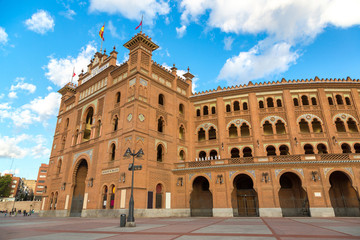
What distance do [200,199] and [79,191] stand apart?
17.1 m

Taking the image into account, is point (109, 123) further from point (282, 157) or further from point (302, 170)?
point (302, 170)

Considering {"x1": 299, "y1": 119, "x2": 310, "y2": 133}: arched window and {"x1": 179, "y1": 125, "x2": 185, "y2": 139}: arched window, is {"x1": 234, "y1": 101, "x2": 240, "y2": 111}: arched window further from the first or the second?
{"x1": 299, "y1": 119, "x2": 310, "y2": 133}: arched window

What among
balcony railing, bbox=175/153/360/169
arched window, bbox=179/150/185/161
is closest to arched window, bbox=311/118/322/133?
balcony railing, bbox=175/153/360/169

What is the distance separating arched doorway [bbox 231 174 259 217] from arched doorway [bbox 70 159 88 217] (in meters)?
20.6

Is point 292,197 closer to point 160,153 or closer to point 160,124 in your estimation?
point 160,153

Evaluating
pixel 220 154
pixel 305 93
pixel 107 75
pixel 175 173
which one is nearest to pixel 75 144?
pixel 107 75

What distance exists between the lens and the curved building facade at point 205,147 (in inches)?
962

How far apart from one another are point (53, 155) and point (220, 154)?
28.5 metres

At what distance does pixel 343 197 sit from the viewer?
25375 millimetres

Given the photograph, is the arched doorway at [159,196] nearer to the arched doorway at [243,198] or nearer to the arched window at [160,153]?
the arched window at [160,153]

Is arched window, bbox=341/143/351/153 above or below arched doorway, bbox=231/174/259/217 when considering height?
above

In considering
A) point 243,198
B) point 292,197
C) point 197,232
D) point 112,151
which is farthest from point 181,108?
point 197,232

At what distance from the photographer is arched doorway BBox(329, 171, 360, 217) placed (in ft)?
80.6

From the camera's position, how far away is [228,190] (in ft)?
84.2
